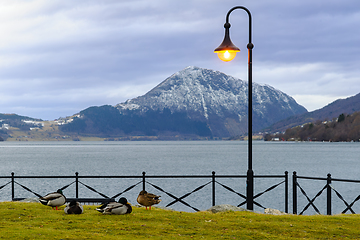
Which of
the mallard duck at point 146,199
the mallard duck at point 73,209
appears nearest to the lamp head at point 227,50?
the mallard duck at point 146,199

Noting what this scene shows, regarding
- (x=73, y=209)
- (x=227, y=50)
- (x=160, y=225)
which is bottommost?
(x=160, y=225)

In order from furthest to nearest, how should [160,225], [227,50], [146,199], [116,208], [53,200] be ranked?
[227,50], [146,199], [53,200], [116,208], [160,225]

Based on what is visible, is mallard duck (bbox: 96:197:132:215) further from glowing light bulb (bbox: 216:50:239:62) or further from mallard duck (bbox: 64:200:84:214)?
glowing light bulb (bbox: 216:50:239:62)

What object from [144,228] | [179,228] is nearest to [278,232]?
[179,228]

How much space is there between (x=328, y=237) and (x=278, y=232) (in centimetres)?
127

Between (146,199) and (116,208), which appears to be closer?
(116,208)

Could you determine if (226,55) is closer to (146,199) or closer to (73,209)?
(146,199)

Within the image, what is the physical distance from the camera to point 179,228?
10.4 m

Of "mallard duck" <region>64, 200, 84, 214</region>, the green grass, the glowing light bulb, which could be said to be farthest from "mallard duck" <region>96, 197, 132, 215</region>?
the glowing light bulb

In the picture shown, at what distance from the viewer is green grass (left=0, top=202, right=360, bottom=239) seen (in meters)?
9.45

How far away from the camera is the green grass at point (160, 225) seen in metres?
9.45

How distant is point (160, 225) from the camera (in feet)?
34.7

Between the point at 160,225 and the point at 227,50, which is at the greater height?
the point at 227,50

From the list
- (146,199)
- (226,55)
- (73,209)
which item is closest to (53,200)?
(73,209)
